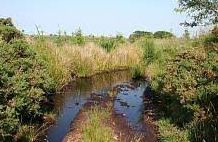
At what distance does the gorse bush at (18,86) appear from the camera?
887 cm

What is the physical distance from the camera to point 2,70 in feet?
29.9

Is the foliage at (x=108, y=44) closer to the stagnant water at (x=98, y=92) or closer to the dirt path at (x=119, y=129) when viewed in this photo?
the stagnant water at (x=98, y=92)

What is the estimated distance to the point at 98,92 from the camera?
63.4 ft

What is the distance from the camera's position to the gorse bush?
8873 millimetres

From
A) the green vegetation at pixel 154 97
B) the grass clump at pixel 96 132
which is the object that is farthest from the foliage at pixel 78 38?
the grass clump at pixel 96 132

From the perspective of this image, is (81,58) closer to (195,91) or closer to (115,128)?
(115,128)

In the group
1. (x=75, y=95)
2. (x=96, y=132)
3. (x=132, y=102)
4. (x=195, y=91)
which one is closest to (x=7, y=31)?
(x=96, y=132)

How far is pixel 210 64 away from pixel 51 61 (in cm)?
878

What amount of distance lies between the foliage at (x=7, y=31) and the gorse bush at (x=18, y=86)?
0.81 meters

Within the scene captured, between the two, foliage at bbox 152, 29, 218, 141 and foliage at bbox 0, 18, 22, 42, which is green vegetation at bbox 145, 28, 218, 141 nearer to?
foliage at bbox 152, 29, 218, 141

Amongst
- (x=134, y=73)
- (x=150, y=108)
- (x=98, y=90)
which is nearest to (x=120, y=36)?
(x=134, y=73)

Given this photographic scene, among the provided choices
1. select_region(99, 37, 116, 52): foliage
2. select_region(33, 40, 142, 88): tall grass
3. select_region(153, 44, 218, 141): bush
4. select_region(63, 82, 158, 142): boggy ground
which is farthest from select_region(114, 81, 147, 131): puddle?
select_region(99, 37, 116, 52): foliage

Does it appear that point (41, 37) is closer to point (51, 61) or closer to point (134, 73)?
point (51, 61)

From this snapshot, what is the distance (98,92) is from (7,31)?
7035 mm
